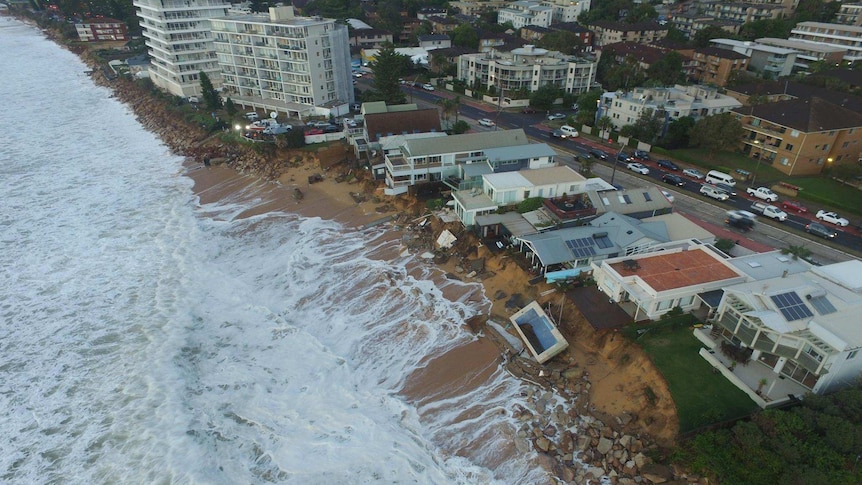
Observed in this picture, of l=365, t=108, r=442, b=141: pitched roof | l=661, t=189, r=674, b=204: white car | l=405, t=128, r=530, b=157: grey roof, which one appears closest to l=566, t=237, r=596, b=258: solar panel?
l=661, t=189, r=674, b=204: white car

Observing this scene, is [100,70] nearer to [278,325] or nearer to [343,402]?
[278,325]

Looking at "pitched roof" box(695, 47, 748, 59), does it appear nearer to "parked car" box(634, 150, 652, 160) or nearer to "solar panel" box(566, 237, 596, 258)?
"parked car" box(634, 150, 652, 160)

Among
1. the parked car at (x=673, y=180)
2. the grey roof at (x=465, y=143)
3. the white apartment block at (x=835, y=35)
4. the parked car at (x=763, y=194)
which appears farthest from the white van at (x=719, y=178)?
the white apartment block at (x=835, y=35)

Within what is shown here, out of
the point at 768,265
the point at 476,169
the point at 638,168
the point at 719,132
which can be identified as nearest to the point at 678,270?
the point at 768,265

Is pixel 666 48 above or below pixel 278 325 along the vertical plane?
above

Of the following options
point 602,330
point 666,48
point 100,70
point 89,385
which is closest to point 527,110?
point 666,48

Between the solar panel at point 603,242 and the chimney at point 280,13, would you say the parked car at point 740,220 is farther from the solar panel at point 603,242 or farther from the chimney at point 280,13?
the chimney at point 280,13
